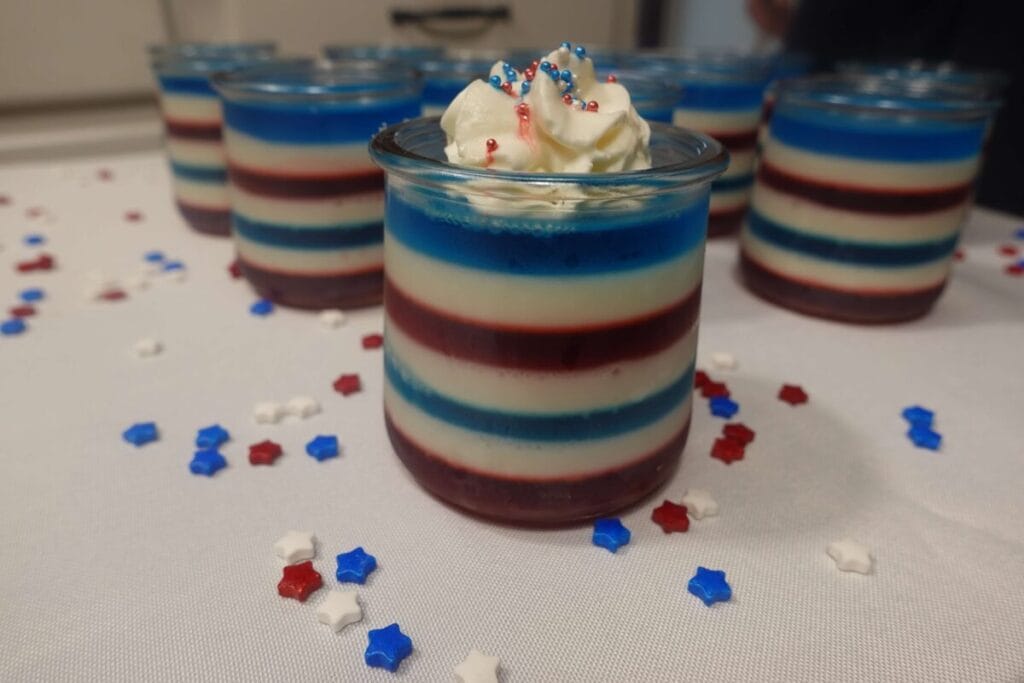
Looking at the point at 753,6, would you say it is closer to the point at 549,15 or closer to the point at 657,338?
the point at 549,15

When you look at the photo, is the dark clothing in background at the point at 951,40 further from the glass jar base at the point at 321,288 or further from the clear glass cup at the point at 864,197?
the glass jar base at the point at 321,288

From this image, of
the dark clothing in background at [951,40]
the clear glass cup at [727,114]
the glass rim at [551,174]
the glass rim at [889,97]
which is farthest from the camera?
the dark clothing in background at [951,40]

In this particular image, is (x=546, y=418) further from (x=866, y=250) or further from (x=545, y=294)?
(x=866, y=250)

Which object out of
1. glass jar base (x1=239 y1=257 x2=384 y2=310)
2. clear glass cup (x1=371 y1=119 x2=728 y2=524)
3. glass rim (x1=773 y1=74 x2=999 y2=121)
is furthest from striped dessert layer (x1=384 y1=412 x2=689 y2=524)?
glass rim (x1=773 y1=74 x2=999 y2=121)

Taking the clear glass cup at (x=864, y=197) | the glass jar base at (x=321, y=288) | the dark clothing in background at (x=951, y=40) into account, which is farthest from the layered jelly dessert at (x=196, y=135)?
the dark clothing in background at (x=951, y=40)

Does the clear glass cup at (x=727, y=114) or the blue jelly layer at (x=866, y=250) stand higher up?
the clear glass cup at (x=727, y=114)

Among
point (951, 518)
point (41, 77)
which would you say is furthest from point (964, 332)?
point (41, 77)

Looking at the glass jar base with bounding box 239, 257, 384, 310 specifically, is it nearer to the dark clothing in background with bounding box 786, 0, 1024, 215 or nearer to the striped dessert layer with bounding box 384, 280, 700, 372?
the striped dessert layer with bounding box 384, 280, 700, 372

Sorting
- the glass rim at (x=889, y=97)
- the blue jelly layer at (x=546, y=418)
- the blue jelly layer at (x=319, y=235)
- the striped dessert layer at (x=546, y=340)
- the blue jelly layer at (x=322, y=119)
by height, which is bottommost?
the blue jelly layer at (x=546, y=418)
